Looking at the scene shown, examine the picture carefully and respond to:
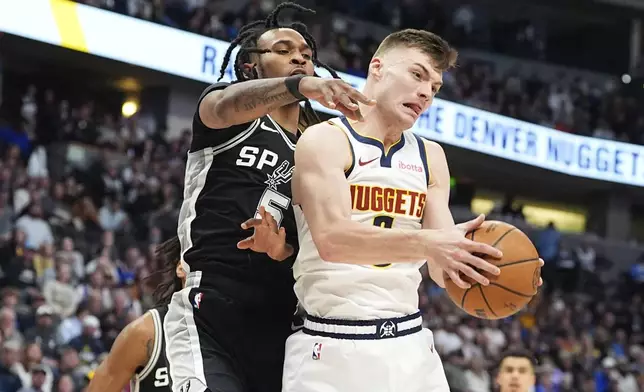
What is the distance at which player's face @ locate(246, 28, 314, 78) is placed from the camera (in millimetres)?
4090

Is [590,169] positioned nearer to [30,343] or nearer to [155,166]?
[155,166]

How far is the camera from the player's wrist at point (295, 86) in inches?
135

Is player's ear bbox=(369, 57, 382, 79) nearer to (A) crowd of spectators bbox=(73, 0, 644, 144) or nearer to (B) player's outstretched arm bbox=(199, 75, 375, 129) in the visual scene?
(B) player's outstretched arm bbox=(199, 75, 375, 129)

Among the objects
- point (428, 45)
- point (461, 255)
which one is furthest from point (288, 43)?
point (461, 255)

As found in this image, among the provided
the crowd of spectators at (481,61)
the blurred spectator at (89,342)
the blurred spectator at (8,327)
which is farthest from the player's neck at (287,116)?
the crowd of spectators at (481,61)

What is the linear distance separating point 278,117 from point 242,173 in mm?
323

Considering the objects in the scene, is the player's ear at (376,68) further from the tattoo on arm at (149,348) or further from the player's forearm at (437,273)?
the tattoo on arm at (149,348)

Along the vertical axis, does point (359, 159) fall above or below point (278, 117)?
below

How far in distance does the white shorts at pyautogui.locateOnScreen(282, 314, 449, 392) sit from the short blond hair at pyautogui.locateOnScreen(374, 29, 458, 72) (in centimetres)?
90

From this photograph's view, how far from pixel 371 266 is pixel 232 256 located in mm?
642

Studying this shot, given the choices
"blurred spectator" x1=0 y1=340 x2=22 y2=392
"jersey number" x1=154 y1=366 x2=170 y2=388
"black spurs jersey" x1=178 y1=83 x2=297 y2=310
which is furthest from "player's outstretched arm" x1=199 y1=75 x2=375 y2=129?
"blurred spectator" x1=0 y1=340 x2=22 y2=392

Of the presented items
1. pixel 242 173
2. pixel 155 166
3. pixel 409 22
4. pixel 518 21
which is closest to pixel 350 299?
pixel 242 173

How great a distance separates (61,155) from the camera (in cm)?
1350

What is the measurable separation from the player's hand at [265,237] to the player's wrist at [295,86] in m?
0.47
